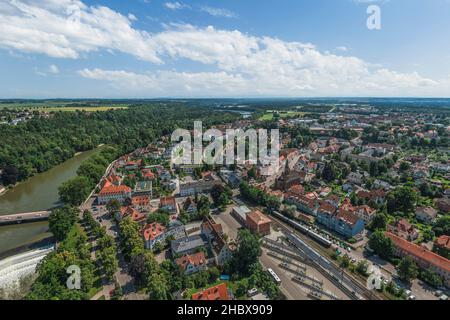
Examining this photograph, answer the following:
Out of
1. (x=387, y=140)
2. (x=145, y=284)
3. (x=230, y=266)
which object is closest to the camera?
(x=145, y=284)

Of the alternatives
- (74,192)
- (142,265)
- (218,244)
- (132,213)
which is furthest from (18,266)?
(218,244)

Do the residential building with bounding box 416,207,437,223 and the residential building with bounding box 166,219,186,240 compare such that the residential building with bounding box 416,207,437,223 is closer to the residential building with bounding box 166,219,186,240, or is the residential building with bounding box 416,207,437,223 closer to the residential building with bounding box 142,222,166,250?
the residential building with bounding box 166,219,186,240

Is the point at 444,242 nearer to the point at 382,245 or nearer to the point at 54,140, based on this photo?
the point at 382,245

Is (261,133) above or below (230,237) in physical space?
above

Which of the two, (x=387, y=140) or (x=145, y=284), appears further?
(x=387, y=140)

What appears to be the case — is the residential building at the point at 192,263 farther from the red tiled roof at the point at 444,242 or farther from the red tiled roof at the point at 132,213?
the red tiled roof at the point at 444,242
